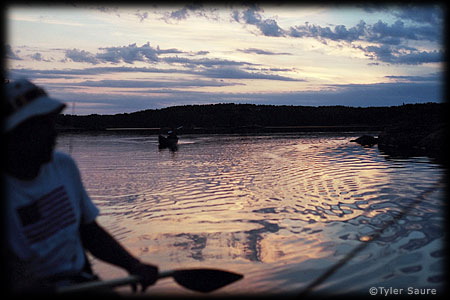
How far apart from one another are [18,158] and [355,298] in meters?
4.55

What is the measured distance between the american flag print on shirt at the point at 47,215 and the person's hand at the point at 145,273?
68 cm

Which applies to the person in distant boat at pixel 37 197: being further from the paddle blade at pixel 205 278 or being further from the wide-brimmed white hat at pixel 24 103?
the paddle blade at pixel 205 278

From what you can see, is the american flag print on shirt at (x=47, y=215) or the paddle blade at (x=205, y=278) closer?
the american flag print on shirt at (x=47, y=215)

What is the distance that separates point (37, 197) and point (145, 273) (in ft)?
3.48

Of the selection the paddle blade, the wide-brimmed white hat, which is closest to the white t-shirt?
the wide-brimmed white hat

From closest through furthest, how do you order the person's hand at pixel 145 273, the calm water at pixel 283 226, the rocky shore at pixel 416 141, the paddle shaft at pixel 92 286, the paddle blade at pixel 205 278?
the paddle shaft at pixel 92 286 → the person's hand at pixel 145 273 → the paddle blade at pixel 205 278 → the calm water at pixel 283 226 → the rocky shore at pixel 416 141

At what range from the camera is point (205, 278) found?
419 centimetres

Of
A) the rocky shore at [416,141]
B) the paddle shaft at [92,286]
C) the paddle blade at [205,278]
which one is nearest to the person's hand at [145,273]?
the paddle shaft at [92,286]

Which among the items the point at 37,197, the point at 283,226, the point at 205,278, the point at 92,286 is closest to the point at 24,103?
the point at 37,197

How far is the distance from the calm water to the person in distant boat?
2.87 ft

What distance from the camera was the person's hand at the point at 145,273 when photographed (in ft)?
11.2

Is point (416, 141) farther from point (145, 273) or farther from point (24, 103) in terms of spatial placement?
point (24, 103)

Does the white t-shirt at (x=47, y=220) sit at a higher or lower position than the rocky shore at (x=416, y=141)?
higher

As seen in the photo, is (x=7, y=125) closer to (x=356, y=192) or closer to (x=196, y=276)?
(x=196, y=276)
